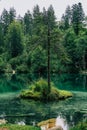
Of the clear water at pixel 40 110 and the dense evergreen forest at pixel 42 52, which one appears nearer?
the clear water at pixel 40 110

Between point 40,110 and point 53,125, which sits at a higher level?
point 53,125

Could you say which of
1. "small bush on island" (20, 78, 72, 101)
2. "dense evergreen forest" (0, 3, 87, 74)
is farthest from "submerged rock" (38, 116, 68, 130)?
"dense evergreen forest" (0, 3, 87, 74)

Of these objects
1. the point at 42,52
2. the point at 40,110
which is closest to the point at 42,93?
the point at 40,110

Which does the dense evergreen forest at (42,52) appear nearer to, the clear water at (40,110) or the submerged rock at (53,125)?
the clear water at (40,110)

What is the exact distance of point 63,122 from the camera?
84.9 ft

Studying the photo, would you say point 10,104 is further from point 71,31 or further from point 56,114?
point 71,31

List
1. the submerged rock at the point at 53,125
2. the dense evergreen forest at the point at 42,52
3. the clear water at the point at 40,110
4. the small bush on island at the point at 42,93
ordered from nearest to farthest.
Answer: the submerged rock at the point at 53,125
the clear water at the point at 40,110
the small bush on island at the point at 42,93
the dense evergreen forest at the point at 42,52

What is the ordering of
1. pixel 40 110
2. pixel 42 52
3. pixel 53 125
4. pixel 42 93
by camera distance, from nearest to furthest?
pixel 53 125, pixel 40 110, pixel 42 93, pixel 42 52

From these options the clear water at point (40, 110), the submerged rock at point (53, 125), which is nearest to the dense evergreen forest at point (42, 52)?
the clear water at point (40, 110)

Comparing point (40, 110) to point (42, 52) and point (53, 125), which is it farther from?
point (42, 52)

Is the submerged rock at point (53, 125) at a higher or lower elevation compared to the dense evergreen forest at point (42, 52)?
lower

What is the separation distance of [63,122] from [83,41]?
64.6 metres

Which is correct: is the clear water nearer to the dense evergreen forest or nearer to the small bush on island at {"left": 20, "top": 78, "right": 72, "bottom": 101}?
the small bush on island at {"left": 20, "top": 78, "right": 72, "bottom": 101}

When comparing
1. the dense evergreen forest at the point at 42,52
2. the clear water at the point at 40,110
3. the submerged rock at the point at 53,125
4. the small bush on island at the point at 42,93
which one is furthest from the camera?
the dense evergreen forest at the point at 42,52
